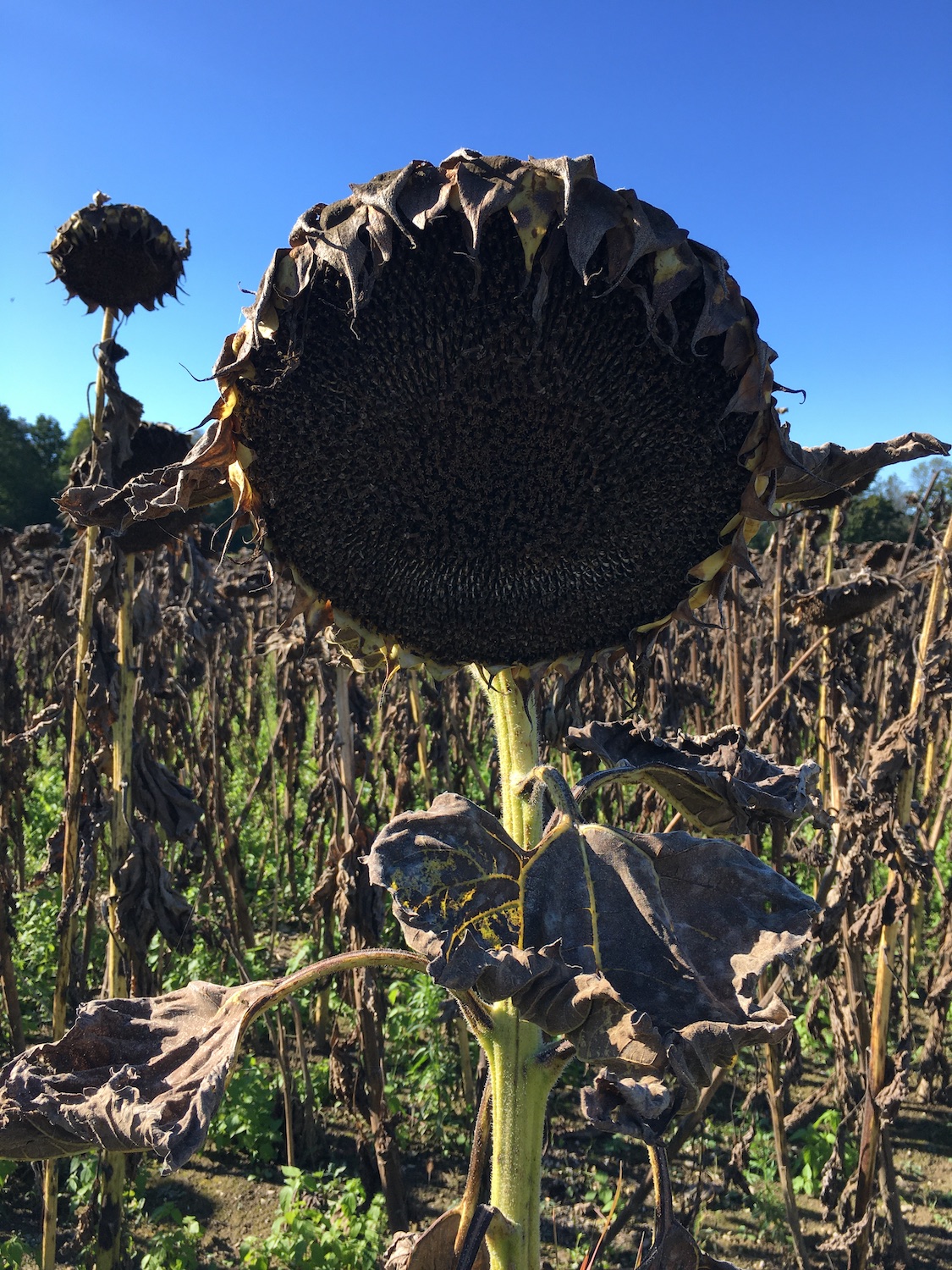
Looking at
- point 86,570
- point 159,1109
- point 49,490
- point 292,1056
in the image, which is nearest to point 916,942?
point 292,1056

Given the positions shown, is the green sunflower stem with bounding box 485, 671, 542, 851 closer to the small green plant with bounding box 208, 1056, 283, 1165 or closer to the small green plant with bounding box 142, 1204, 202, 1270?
the small green plant with bounding box 142, 1204, 202, 1270

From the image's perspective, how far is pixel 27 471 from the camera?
36.6 metres

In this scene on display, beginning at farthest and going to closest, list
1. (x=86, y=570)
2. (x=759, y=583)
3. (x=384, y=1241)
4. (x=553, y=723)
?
(x=384, y=1241) < (x=86, y=570) < (x=553, y=723) < (x=759, y=583)

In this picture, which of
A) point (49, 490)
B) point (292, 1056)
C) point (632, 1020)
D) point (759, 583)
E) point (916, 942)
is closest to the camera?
point (632, 1020)

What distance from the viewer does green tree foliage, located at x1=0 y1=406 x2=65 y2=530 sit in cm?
3359

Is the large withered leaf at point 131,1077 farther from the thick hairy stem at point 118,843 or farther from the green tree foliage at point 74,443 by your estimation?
the green tree foliage at point 74,443

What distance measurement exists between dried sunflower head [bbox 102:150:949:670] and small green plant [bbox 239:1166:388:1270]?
2.64 metres

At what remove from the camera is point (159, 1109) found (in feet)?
3.49

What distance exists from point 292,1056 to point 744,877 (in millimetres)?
4342

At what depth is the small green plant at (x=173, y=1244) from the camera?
3.00 meters

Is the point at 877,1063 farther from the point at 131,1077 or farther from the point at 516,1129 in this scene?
the point at 131,1077

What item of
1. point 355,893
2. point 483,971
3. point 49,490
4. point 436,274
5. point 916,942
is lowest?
point 916,942

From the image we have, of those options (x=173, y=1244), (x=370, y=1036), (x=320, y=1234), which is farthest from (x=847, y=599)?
(x=173, y=1244)

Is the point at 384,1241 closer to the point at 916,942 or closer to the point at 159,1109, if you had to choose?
the point at 159,1109
